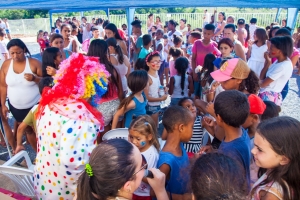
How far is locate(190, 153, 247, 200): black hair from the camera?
3.43ft

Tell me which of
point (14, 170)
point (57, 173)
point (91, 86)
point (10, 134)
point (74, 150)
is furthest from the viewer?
point (10, 134)

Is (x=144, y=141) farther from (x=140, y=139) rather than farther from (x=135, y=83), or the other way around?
(x=135, y=83)

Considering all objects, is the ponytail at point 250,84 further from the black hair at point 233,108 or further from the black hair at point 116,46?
the black hair at point 116,46

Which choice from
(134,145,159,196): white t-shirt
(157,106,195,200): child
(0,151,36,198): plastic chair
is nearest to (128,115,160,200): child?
(134,145,159,196): white t-shirt

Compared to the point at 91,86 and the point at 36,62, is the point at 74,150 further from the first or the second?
the point at 36,62

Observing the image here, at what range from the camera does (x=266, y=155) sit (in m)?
1.35

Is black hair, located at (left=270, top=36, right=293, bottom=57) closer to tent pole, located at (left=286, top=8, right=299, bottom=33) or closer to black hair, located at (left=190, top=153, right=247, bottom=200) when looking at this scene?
black hair, located at (left=190, top=153, right=247, bottom=200)

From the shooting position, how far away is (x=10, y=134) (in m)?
3.63

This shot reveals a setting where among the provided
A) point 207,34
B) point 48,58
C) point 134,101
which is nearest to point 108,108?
point 134,101

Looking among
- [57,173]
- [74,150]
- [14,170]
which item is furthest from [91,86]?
[14,170]

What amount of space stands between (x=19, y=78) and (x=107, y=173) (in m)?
2.53

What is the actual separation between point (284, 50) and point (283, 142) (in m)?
2.34

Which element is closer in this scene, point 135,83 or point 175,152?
point 175,152

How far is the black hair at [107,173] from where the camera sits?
1171 mm
